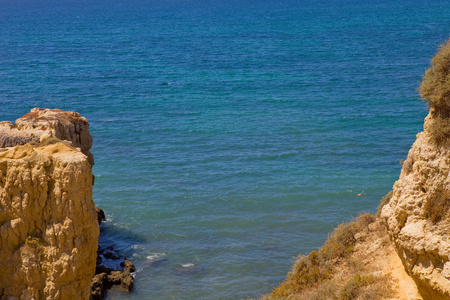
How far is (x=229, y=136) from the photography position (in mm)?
45719

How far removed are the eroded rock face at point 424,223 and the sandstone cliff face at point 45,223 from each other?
852 cm

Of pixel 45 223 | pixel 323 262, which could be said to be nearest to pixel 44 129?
pixel 45 223

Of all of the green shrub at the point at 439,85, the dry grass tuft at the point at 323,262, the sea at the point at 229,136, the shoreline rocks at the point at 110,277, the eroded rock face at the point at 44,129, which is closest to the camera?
the green shrub at the point at 439,85

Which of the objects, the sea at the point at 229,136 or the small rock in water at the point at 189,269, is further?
the sea at the point at 229,136

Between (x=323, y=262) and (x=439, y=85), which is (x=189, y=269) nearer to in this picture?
(x=323, y=262)

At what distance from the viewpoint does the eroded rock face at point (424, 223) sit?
40.2 feet

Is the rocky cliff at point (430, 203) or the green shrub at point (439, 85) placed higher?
the green shrub at point (439, 85)

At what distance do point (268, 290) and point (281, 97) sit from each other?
1447 inches

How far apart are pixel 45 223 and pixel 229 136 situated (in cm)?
3194

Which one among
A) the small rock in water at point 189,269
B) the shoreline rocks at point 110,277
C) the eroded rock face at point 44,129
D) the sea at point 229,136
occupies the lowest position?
the small rock in water at point 189,269

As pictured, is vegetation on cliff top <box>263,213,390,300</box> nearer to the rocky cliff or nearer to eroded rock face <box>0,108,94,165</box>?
the rocky cliff

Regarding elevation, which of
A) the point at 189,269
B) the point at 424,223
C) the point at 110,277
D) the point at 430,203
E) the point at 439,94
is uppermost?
the point at 439,94

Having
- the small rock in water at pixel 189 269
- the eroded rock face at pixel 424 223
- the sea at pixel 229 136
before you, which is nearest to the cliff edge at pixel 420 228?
the eroded rock face at pixel 424 223

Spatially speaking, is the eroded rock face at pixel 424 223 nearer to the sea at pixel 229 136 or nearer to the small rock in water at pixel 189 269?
the sea at pixel 229 136
